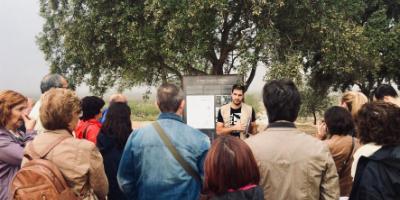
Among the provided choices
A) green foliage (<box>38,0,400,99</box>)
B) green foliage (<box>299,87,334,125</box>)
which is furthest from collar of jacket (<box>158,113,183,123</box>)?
green foliage (<box>299,87,334,125</box>)

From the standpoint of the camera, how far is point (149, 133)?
3.57m

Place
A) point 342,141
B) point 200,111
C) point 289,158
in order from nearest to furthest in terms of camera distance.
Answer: point 289,158, point 342,141, point 200,111

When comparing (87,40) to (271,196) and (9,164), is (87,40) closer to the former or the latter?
(9,164)

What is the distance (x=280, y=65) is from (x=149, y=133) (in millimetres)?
11661

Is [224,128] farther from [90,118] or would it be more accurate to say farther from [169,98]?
[169,98]

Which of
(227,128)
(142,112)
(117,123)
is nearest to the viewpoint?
(117,123)

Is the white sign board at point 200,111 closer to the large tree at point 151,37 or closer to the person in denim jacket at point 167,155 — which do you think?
the person in denim jacket at point 167,155

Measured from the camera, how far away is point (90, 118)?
17.0ft

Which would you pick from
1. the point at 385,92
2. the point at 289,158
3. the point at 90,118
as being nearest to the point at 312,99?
the point at 385,92

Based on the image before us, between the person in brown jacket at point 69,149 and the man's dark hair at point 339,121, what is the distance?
2261 millimetres

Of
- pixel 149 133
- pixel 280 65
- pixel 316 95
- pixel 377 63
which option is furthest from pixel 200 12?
pixel 316 95

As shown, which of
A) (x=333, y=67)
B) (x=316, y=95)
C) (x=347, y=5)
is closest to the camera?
(x=333, y=67)

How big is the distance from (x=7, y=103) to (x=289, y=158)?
2353 millimetres

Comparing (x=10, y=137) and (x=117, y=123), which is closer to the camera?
(x=10, y=137)
